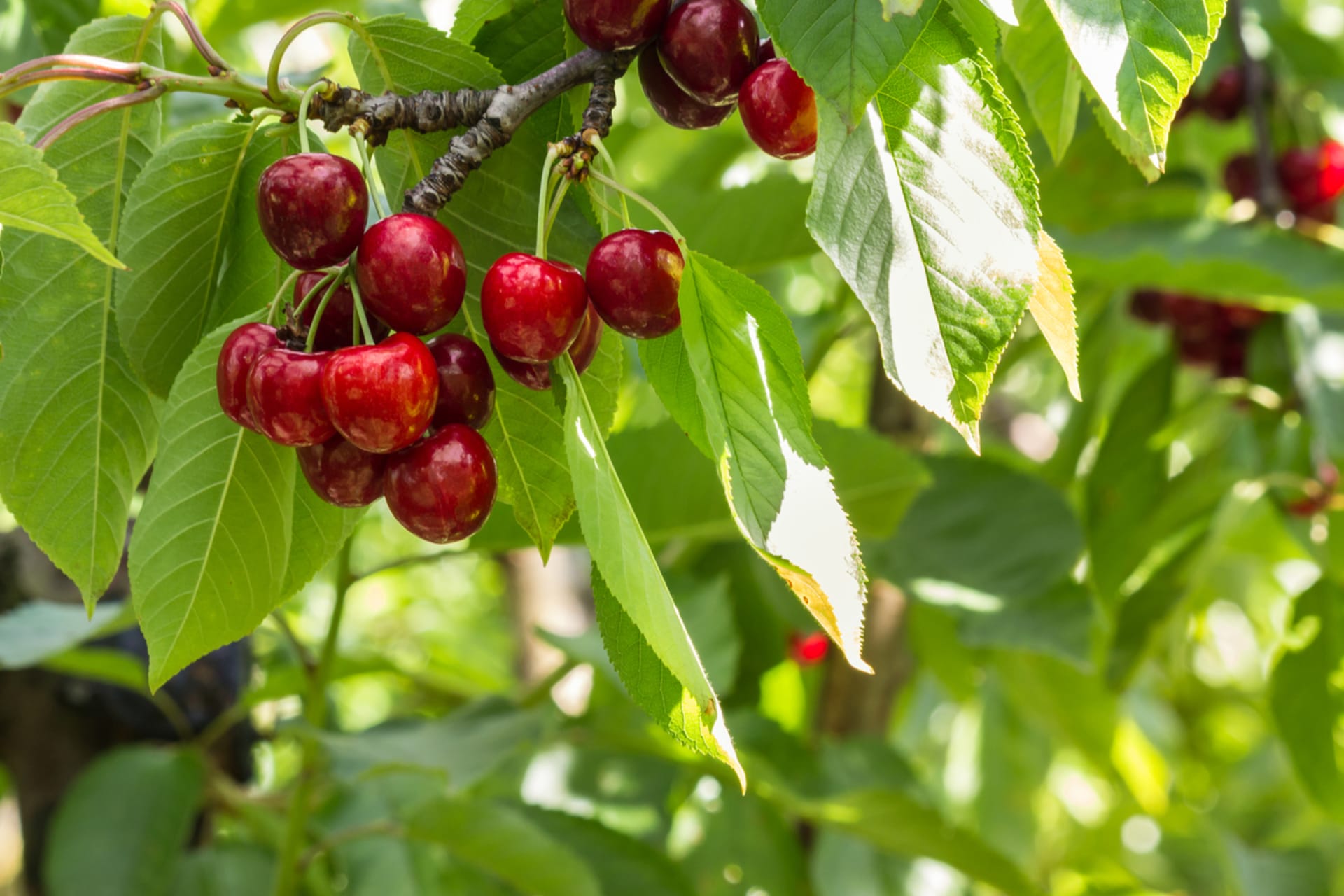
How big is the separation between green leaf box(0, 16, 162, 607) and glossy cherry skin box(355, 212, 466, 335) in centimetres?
19

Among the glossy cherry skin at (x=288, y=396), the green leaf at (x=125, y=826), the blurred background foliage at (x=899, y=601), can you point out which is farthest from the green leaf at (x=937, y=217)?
the green leaf at (x=125, y=826)

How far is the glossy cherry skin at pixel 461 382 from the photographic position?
1.90 feet

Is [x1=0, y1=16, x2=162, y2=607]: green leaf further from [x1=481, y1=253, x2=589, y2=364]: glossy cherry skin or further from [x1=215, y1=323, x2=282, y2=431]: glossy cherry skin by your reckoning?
[x1=481, y1=253, x2=589, y2=364]: glossy cherry skin

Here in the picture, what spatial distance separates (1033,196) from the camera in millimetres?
487

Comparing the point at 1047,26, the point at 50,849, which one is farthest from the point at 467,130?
the point at 50,849

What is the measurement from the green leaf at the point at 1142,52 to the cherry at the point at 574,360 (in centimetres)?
25

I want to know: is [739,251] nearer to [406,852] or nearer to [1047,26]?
[1047,26]

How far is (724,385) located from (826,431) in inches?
27.9

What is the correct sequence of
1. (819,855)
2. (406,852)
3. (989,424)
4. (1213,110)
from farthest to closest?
(989,424)
(1213,110)
(819,855)
(406,852)

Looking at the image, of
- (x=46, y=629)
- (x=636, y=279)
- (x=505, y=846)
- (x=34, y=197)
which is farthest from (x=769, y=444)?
(x=46, y=629)

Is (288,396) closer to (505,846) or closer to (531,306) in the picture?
(531,306)

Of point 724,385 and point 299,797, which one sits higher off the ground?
point 724,385

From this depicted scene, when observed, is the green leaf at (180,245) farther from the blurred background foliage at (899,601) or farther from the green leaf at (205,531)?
the blurred background foliage at (899,601)

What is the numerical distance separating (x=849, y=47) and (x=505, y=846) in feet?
3.12
